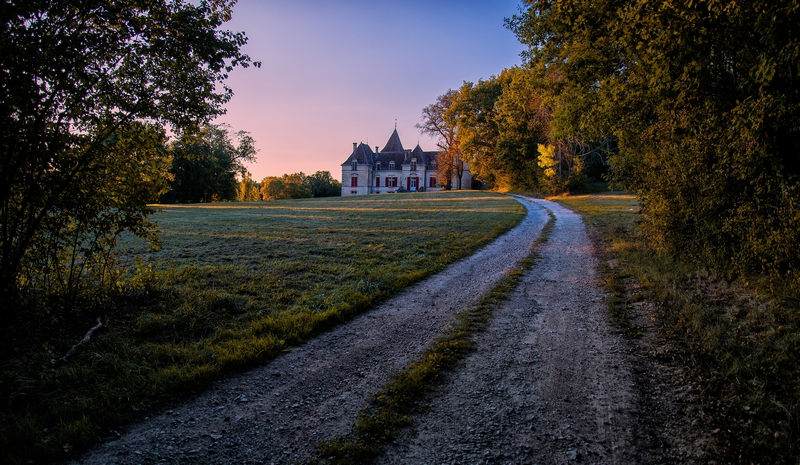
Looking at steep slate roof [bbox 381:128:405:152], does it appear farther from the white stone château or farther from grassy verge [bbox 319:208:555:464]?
grassy verge [bbox 319:208:555:464]

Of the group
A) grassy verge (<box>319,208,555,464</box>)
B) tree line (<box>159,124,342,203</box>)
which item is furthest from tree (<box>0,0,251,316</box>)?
tree line (<box>159,124,342,203</box>)

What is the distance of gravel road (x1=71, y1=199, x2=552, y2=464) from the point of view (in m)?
2.92

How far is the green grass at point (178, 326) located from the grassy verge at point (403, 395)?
1.59 m

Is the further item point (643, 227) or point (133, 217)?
point (643, 227)

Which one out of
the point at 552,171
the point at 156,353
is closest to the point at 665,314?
the point at 156,353

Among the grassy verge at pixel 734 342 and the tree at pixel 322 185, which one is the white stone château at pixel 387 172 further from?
the grassy verge at pixel 734 342

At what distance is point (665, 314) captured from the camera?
213 inches

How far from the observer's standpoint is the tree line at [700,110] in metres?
4.43

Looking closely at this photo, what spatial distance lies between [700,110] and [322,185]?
266 feet

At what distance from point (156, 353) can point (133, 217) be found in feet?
7.05

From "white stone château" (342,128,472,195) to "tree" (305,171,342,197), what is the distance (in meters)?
11.1

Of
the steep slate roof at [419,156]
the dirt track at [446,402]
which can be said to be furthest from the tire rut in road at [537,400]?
the steep slate roof at [419,156]

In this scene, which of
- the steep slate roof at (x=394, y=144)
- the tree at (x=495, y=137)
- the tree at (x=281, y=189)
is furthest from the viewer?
the steep slate roof at (x=394, y=144)

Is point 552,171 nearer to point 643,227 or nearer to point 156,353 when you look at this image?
point 643,227
